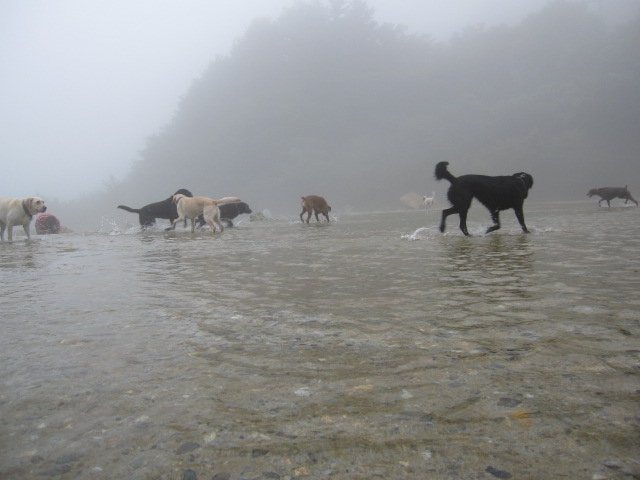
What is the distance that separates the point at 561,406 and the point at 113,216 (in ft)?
199

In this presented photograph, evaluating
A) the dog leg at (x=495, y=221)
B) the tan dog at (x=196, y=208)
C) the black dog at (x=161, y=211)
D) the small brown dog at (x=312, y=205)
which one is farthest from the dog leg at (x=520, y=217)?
the black dog at (x=161, y=211)

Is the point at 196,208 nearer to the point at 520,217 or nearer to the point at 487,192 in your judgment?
the point at 487,192

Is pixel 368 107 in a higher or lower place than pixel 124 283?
higher

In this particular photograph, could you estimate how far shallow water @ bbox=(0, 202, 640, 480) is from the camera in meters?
1.02

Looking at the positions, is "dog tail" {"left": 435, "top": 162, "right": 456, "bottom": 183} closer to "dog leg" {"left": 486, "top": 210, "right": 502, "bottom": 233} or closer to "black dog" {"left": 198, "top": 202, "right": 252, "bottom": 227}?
"dog leg" {"left": 486, "top": 210, "right": 502, "bottom": 233}

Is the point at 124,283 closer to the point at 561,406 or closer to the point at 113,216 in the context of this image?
the point at 561,406

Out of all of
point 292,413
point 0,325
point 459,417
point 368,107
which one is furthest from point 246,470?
point 368,107

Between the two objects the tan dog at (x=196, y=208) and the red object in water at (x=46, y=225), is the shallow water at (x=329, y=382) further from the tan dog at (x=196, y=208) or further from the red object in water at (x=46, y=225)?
the red object in water at (x=46, y=225)

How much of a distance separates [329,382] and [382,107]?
52914mm

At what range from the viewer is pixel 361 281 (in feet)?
11.3

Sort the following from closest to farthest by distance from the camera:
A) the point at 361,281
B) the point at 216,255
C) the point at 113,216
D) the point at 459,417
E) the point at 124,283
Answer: the point at 459,417 < the point at 361,281 < the point at 124,283 < the point at 216,255 < the point at 113,216

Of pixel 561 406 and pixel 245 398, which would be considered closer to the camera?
pixel 561 406

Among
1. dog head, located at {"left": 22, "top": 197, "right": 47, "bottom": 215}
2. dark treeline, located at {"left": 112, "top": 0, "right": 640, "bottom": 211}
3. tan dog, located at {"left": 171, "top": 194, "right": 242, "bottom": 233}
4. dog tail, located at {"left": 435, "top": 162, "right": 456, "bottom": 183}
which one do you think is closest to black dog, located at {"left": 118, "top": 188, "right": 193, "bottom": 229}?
tan dog, located at {"left": 171, "top": 194, "right": 242, "bottom": 233}

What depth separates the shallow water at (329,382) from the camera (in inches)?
40.3
